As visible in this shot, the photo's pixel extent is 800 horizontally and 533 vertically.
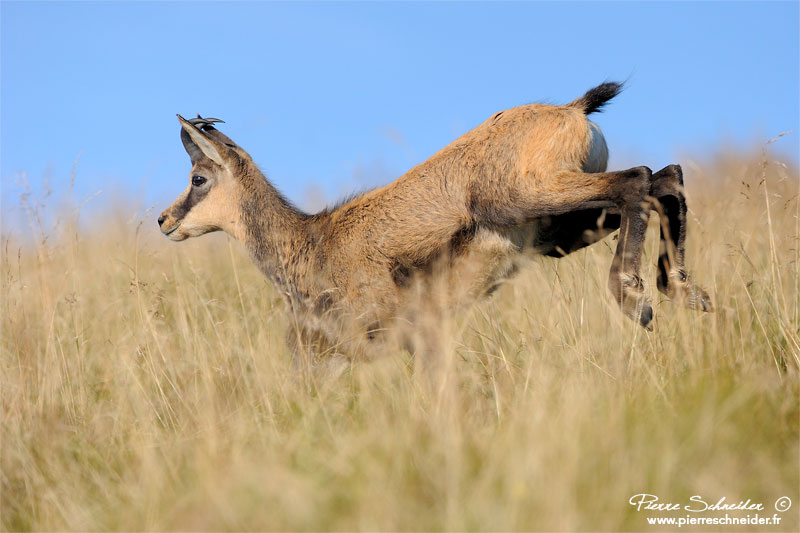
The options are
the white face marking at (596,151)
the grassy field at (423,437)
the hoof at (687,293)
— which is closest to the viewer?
the grassy field at (423,437)

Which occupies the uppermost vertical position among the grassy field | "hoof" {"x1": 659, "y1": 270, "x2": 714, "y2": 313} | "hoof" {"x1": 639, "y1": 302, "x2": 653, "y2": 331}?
"hoof" {"x1": 659, "y1": 270, "x2": 714, "y2": 313}

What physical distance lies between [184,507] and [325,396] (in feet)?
4.58

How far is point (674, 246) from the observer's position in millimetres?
4895

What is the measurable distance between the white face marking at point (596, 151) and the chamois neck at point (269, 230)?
7.29ft

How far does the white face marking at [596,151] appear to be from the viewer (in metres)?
5.09

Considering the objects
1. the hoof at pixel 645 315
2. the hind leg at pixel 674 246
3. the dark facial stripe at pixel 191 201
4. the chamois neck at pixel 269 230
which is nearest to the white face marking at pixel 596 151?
the hind leg at pixel 674 246

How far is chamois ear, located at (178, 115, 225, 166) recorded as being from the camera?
6.05 meters

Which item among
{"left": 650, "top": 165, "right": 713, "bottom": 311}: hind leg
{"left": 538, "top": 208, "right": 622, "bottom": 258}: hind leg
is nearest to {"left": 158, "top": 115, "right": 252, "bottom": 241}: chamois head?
{"left": 538, "top": 208, "right": 622, "bottom": 258}: hind leg

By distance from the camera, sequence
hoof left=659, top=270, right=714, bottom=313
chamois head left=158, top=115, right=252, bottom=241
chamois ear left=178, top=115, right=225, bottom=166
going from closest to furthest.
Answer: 1. hoof left=659, top=270, right=714, bottom=313
2. chamois ear left=178, top=115, right=225, bottom=166
3. chamois head left=158, top=115, right=252, bottom=241

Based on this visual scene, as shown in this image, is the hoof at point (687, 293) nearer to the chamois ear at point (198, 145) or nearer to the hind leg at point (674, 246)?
the hind leg at point (674, 246)

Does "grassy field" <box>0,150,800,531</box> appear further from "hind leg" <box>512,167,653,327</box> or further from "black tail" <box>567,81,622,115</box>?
"black tail" <box>567,81,622,115</box>

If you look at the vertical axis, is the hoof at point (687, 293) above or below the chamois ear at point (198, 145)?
below

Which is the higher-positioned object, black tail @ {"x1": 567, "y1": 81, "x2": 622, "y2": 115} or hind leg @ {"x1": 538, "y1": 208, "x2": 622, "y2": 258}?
black tail @ {"x1": 567, "y1": 81, "x2": 622, "y2": 115}

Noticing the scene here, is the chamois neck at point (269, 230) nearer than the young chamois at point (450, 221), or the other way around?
the young chamois at point (450, 221)
